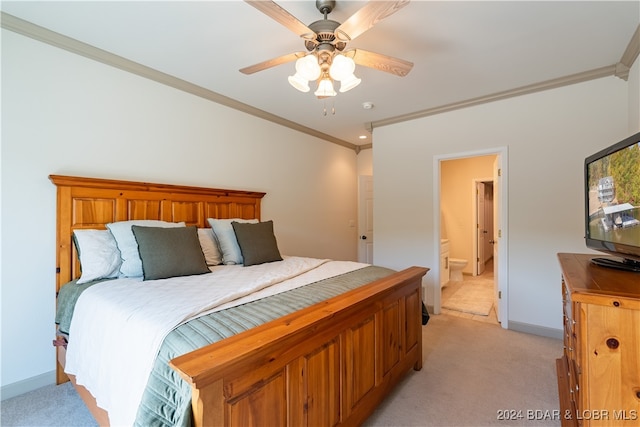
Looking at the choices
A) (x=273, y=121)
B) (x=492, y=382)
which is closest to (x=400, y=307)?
(x=492, y=382)

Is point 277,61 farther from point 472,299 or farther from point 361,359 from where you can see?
point 472,299

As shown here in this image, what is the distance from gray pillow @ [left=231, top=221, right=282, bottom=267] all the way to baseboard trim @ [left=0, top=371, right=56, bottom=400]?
1606mm

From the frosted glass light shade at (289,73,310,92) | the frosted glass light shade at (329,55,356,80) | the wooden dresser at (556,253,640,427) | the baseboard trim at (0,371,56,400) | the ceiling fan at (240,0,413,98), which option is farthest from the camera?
the baseboard trim at (0,371,56,400)

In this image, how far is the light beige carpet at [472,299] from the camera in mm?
3721

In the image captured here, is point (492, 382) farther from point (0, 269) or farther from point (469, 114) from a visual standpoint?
point (0, 269)

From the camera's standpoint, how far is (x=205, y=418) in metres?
0.89

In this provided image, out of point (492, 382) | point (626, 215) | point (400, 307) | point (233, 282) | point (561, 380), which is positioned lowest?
point (492, 382)

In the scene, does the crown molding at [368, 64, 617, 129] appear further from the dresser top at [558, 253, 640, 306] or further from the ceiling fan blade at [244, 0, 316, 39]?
the ceiling fan blade at [244, 0, 316, 39]

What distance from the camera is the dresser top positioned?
3.04 feet

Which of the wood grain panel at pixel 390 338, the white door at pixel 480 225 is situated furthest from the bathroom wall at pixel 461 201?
the wood grain panel at pixel 390 338

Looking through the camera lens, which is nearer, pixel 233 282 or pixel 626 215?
pixel 626 215

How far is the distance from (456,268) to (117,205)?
5.22 metres

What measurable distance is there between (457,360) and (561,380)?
73 centimetres

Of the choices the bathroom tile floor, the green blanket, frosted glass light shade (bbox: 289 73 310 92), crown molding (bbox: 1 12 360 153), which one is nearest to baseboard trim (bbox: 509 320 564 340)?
the bathroom tile floor
